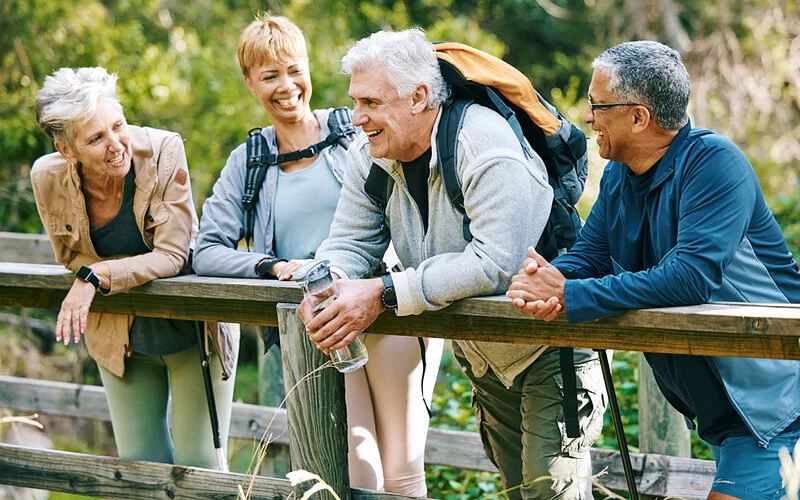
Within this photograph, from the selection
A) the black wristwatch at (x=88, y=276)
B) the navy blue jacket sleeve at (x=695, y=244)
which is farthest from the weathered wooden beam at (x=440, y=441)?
the black wristwatch at (x=88, y=276)

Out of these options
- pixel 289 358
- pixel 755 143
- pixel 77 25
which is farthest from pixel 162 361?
pixel 755 143

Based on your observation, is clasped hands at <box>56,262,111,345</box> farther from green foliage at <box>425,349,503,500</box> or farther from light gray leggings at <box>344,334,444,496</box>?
green foliage at <box>425,349,503,500</box>

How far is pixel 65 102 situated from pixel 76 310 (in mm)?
669

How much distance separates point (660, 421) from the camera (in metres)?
3.88

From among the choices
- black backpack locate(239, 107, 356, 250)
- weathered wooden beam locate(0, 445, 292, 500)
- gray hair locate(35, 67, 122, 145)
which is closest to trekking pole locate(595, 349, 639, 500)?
weathered wooden beam locate(0, 445, 292, 500)

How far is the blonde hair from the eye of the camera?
11.1ft

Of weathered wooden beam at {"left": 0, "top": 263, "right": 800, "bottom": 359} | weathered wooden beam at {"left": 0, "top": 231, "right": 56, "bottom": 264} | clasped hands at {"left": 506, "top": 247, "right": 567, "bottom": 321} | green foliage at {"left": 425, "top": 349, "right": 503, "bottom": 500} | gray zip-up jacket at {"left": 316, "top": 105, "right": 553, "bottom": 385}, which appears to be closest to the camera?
weathered wooden beam at {"left": 0, "top": 263, "right": 800, "bottom": 359}

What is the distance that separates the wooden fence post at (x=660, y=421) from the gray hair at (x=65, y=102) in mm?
2312

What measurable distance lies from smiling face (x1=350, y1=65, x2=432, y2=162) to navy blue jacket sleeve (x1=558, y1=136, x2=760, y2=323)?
64 cm

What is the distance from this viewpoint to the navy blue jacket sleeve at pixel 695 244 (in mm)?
2225

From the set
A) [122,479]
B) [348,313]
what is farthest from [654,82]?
[122,479]

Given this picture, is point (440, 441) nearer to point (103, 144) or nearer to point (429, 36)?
point (103, 144)

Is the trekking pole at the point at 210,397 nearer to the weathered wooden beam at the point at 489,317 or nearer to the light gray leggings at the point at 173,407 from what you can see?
the light gray leggings at the point at 173,407

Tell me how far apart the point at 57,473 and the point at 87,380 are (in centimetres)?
552
